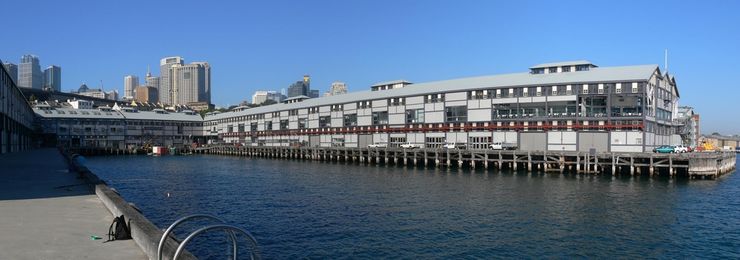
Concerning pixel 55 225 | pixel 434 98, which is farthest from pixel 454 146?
pixel 55 225

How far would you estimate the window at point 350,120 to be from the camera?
99.5 meters

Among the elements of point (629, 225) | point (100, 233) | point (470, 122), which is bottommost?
point (629, 225)

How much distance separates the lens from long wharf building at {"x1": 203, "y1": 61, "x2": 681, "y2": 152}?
67688 mm

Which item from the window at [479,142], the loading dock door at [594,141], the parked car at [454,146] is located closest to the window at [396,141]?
the parked car at [454,146]

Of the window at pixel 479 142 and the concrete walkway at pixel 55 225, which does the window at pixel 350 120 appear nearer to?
the window at pixel 479 142

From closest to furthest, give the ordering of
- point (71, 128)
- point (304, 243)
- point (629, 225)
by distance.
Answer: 1. point (304, 243)
2. point (629, 225)
3. point (71, 128)

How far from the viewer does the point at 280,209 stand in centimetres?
3206

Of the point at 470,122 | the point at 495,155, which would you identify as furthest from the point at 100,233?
the point at 470,122

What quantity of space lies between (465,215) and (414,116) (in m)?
59.2

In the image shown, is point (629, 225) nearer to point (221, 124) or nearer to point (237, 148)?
point (237, 148)

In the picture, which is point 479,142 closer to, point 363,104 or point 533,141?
point 533,141

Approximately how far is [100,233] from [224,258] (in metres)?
6.09

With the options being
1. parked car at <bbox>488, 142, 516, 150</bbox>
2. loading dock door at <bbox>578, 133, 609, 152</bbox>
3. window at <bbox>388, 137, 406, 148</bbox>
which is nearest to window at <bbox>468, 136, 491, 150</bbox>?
parked car at <bbox>488, 142, 516, 150</bbox>

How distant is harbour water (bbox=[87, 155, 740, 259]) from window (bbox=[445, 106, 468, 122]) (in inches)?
1203
